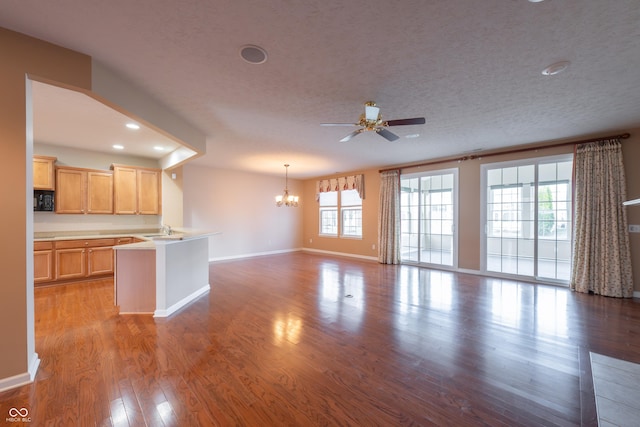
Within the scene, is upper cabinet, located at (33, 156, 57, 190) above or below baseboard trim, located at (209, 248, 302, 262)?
above

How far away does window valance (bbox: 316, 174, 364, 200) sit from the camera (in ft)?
25.6

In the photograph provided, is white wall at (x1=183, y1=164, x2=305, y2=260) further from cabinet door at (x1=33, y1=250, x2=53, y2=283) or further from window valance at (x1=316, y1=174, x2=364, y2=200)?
cabinet door at (x1=33, y1=250, x2=53, y2=283)

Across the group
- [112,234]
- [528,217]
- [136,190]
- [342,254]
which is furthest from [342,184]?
[112,234]

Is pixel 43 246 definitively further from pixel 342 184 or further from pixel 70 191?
pixel 342 184

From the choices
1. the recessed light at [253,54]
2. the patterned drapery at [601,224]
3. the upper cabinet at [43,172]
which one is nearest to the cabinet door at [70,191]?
the upper cabinet at [43,172]

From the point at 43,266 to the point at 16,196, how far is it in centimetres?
389

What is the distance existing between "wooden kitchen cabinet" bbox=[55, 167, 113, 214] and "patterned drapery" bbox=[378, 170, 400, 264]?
260 inches

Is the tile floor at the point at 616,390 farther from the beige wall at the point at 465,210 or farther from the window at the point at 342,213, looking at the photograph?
the window at the point at 342,213

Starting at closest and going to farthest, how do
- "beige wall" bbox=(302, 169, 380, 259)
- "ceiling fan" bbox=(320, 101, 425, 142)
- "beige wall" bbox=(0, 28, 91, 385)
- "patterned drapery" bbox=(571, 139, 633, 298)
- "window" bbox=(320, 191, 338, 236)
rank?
"beige wall" bbox=(0, 28, 91, 385) < "ceiling fan" bbox=(320, 101, 425, 142) < "patterned drapery" bbox=(571, 139, 633, 298) < "beige wall" bbox=(302, 169, 380, 259) < "window" bbox=(320, 191, 338, 236)

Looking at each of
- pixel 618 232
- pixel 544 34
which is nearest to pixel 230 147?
pixel 544 34

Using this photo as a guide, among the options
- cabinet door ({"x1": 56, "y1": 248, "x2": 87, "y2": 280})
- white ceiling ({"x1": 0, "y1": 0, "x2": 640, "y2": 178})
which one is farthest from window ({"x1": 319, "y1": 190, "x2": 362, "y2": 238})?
cabinet door ({"x1": 56, "y1": 248, "x2": 87, "y2": 280})

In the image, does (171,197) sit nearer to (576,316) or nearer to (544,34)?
(544,34)

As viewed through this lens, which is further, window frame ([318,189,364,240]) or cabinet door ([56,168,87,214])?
window frame ([318,189,364,240])

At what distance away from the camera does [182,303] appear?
371cm
